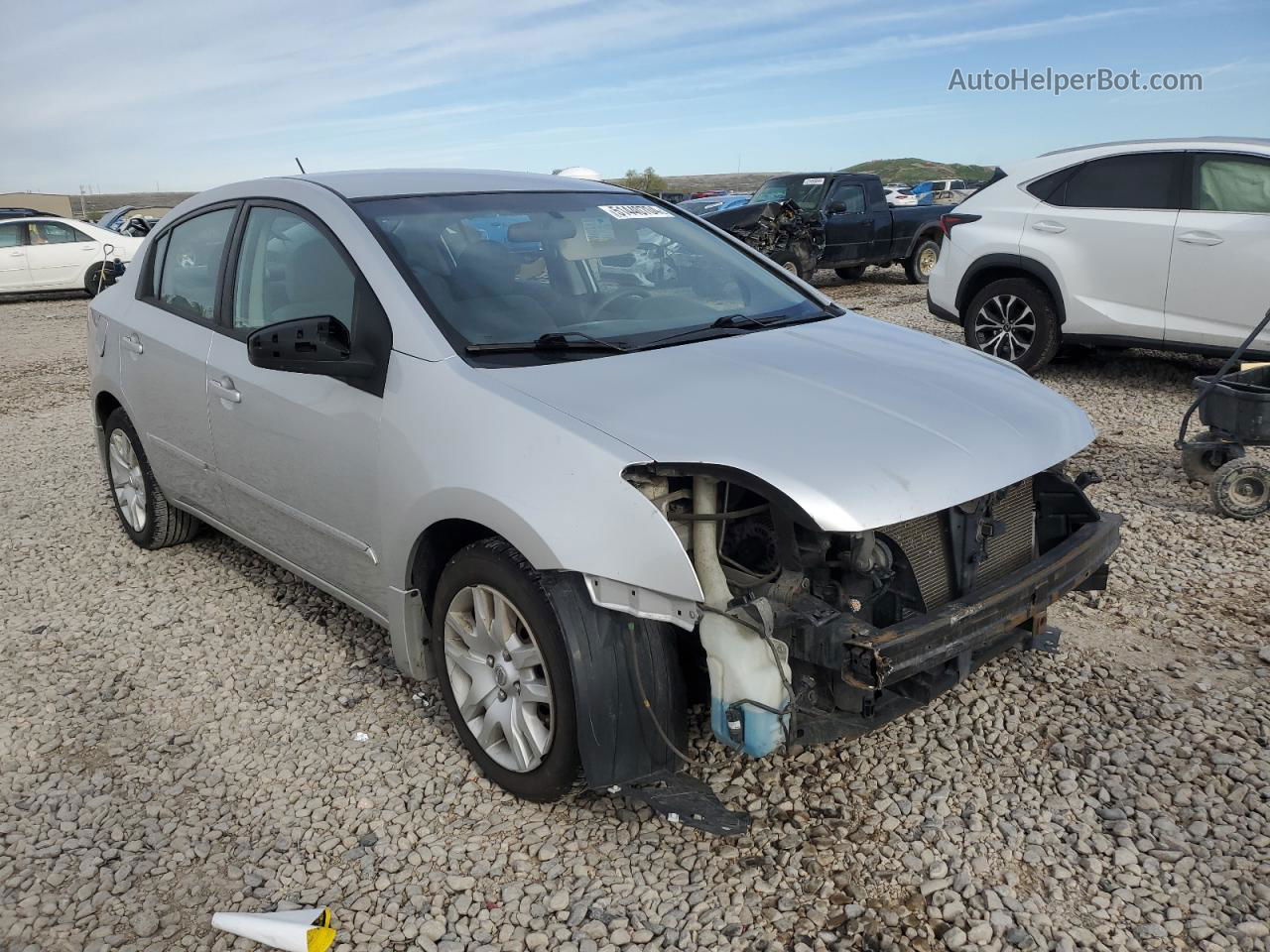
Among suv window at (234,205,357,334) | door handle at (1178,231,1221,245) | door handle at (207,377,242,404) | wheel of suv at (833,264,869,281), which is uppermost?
suv window at (234,205,357,334)

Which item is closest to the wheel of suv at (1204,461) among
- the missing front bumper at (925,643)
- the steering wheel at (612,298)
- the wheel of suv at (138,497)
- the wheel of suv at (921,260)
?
the missing front bumper at (925,643)

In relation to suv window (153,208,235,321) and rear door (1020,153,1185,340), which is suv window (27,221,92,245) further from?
rear door (1020,153,1185,340)

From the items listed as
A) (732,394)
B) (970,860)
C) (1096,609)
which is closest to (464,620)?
(732,394)

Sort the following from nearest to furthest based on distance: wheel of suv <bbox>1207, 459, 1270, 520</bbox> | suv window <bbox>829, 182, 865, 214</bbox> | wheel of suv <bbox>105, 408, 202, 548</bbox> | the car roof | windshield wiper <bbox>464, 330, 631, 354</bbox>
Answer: windshield wiper <bbox>464, 330, 631, 354</bbox> < the car roof < wheel of suv <bbox>105, 408, 202, 548</bbox> < wheel of suv <bbox>1207, 459, 1270, 520</bbox> < suv window <bbox>829, 182, 865, 214</bbox>

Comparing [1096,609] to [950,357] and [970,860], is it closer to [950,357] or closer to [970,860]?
[950,357]

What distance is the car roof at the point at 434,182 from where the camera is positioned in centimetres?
371

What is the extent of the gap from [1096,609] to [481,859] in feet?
8.95

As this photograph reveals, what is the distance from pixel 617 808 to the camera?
303 centimetres

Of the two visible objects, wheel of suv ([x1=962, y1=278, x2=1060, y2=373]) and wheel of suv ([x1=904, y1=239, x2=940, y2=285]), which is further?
wheel of suv ([x1=904, y1=239, x2=940, y2=285])

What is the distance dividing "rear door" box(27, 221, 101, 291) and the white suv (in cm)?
1582

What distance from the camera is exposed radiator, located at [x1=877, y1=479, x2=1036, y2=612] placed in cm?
278

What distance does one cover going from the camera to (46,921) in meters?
2.65

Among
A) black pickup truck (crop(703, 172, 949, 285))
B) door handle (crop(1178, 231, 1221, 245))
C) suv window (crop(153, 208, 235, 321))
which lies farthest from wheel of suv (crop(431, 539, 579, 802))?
black pickup truck (crop(703, 172, 949, 285))

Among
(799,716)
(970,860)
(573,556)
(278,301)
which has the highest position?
(278,301)
